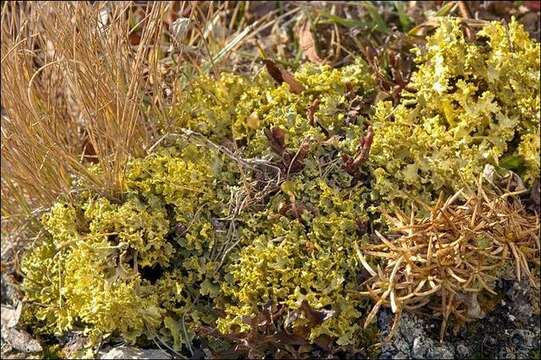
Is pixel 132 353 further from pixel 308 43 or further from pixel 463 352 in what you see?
pixel 308 43

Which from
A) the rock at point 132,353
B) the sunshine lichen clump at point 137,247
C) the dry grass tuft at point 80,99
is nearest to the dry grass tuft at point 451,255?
the sunshine lichen clump at point 137,247

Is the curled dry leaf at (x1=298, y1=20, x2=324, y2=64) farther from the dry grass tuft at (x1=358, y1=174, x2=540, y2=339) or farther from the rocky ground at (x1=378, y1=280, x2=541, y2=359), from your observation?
the rocky ground at (x1=378, y1=280, x2=541, y2=359)

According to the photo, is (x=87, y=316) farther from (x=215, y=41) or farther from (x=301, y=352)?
(x=215, y=41)

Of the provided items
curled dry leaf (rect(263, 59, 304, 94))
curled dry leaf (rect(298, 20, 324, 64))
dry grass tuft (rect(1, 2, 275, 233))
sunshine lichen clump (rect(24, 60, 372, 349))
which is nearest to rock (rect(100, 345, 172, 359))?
sunshine lichen clump (rect(24, 60, 372, 349))

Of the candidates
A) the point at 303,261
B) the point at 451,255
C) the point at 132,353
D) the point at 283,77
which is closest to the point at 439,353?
the point at 451,255

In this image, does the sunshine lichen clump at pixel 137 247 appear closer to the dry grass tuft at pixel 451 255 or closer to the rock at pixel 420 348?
the dry grass tuft at pixel 451 255
